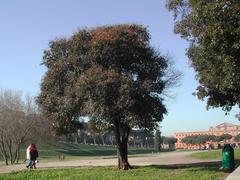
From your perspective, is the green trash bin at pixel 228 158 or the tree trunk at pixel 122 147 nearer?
the green trash bin at pixel 228 158

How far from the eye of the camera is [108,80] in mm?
24516

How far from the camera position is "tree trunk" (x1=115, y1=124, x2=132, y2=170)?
2774 cm

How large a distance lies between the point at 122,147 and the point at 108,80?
5630 millimetres

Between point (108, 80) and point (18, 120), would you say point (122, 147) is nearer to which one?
point (108, 80)

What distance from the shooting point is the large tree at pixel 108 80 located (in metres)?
24.8

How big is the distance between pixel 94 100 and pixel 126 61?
338 centimetres

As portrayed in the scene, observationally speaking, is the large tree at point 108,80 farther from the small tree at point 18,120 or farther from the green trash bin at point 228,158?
the small tree at point 18,120

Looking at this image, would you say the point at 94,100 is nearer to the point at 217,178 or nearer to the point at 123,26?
the point at 123,26

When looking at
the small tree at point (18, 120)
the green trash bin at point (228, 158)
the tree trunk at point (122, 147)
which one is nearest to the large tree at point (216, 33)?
the green trash bin at point (228, 158)

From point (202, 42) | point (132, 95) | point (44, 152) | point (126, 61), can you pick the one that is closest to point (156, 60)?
point (126, 61)

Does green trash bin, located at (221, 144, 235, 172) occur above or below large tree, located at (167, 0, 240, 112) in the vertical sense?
below

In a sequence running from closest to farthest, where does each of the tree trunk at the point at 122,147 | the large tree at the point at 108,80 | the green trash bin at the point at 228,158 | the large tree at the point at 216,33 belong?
the large tree at the point at 216,33 < the green trash bin at the point at 228,158 < the large tree at the point at 108,80 < the tree trunk at the point at 122,147

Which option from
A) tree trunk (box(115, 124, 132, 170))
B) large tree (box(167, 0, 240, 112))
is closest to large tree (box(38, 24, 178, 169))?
tree trunk (box(115, 124, 132, 170))

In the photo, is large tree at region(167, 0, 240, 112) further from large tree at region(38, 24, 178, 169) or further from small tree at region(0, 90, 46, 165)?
small tree at region(0, 90, 46, 165)
